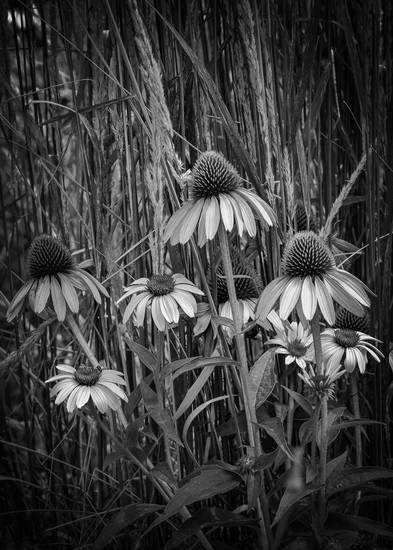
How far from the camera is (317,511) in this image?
956mm

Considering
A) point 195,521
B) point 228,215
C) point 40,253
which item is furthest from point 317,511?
point 40,253

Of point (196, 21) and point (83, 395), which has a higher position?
point (196, 21)

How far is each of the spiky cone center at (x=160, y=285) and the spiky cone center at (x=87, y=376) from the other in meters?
0.16

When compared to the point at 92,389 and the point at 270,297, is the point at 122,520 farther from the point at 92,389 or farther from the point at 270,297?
the point at 270,297

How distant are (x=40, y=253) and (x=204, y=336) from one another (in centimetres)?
33

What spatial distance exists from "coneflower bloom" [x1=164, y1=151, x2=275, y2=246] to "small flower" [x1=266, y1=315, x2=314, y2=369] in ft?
0.71

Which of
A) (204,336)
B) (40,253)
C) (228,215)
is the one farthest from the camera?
→ (204,336)

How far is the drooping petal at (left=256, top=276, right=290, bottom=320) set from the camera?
2.88 ft

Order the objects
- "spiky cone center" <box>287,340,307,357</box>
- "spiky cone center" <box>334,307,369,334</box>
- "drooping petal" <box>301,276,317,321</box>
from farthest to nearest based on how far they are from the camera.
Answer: "spiky cone center" <box>334,307,369,334</box> → "spiky cone center" <box>287,340,307,357</box> → "drooping petal" <box>301,276,317,321</box>

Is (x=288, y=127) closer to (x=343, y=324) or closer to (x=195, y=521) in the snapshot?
(x=343, y=324)

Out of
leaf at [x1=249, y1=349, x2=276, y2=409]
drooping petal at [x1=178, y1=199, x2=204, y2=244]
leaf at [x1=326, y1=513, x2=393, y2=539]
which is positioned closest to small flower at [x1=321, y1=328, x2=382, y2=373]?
leaf at [x1=249, y1=349, x2=276, y2=409]

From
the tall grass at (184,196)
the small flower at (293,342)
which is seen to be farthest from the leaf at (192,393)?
the small flower at (293,342)

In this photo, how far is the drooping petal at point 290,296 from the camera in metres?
0.85

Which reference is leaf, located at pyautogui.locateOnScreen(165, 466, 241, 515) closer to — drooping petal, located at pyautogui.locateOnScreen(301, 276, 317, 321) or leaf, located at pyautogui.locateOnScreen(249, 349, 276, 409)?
leaf, located at pyautogui.locateOnScreen(249, 349, 276, 409)
